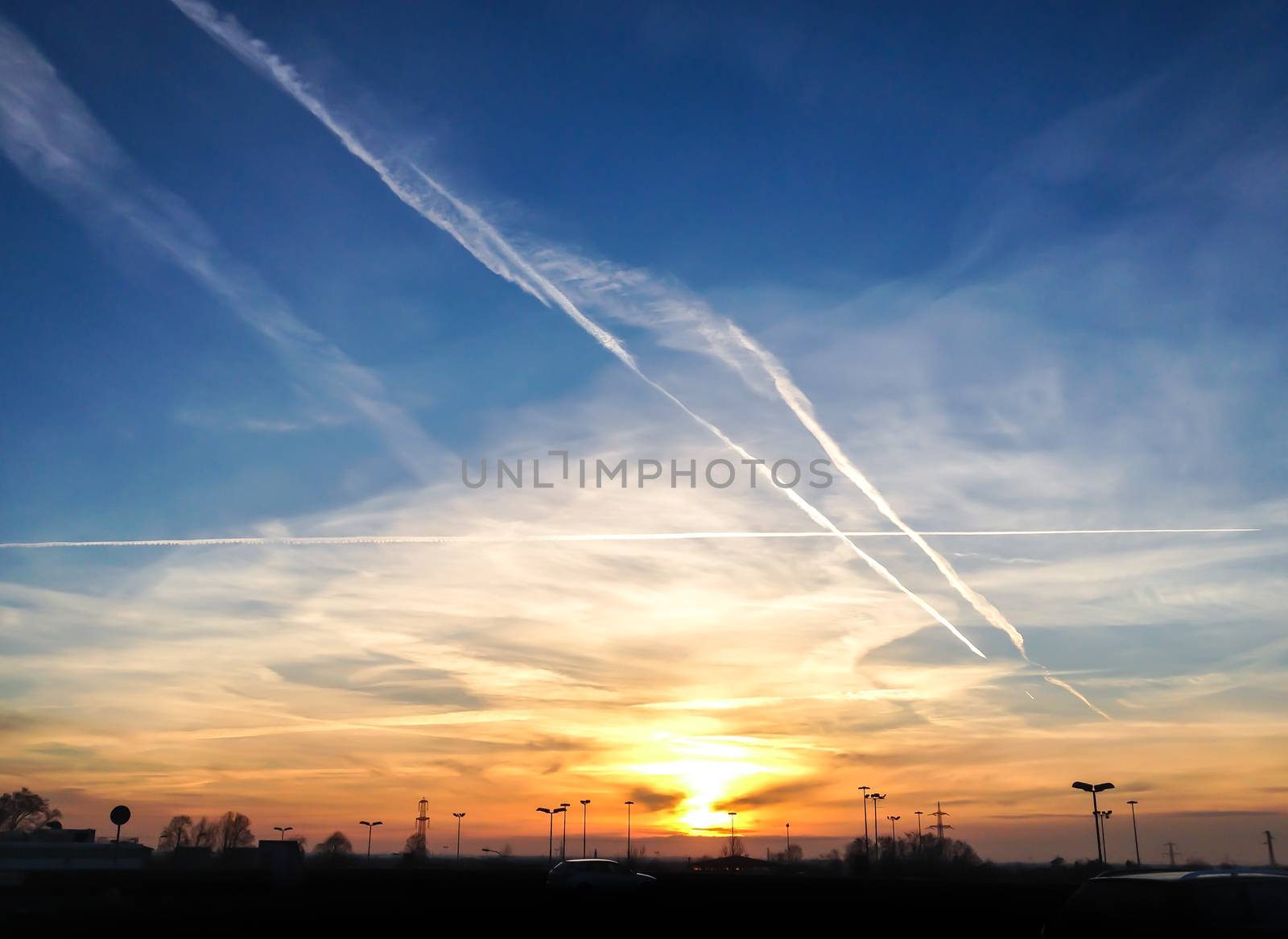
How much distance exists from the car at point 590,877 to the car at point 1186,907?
1461 inches

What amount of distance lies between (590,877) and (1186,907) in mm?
39212

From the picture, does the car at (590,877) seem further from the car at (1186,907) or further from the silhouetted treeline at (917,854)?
the silhouetted treeline at (917,854)

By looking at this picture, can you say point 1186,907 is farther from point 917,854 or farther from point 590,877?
point 917,854

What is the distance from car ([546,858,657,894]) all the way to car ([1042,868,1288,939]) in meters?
37.1

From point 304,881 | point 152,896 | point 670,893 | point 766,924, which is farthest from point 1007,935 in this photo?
point 304,881

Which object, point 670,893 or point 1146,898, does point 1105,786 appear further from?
point 1146,898

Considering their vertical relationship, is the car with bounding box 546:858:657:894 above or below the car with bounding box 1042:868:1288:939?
below

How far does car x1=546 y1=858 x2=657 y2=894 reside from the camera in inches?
1797

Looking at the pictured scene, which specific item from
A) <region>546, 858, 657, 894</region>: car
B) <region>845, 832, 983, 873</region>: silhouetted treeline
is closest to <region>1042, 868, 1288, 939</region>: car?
<region>546, 858, 657, 894</region>: car

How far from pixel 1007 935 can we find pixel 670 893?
3023 centimetres

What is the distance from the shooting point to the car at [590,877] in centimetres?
4566

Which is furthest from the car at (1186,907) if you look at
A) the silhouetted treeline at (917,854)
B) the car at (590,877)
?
the silhouetted treeline at (917,854)

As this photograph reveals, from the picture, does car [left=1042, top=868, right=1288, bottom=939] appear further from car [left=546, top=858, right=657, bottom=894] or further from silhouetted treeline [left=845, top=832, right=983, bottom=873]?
silhouetted treeline [left=845, top=832, right=983, bottom=873]

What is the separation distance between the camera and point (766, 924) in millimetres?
29016
